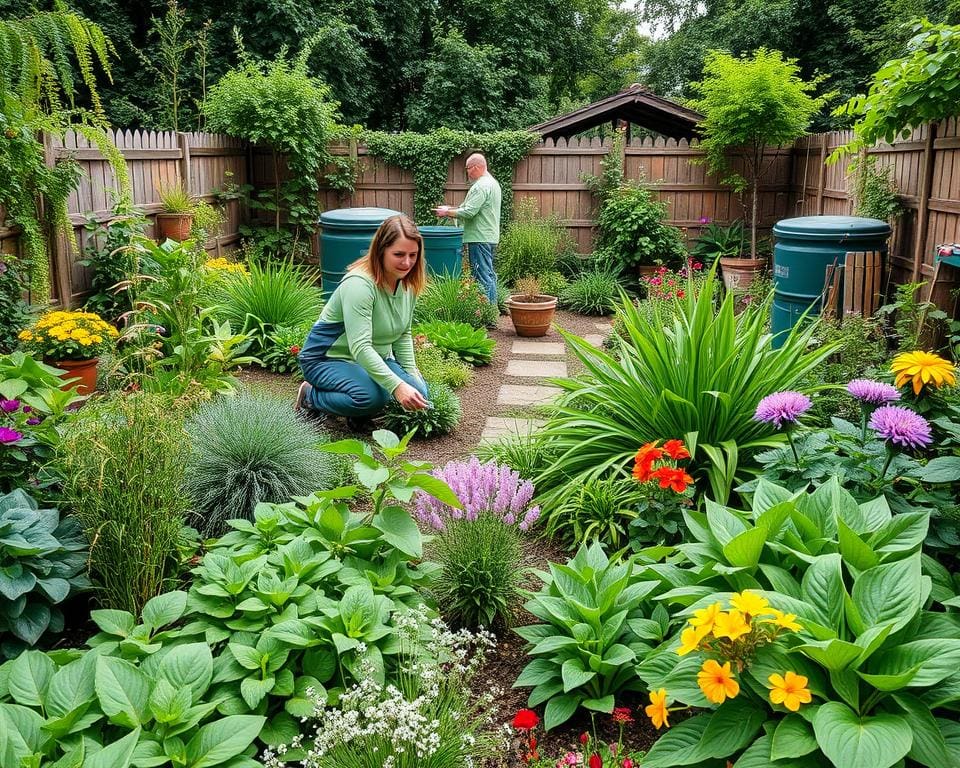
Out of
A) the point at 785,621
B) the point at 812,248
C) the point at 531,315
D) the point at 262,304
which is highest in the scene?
the point at 812,248

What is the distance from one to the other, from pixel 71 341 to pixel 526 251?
5965mm

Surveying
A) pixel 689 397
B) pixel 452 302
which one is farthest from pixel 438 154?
pixel 689 397

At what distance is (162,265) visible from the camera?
5.45 m

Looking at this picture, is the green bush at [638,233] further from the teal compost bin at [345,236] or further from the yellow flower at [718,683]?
the yellow flower at [718,683]

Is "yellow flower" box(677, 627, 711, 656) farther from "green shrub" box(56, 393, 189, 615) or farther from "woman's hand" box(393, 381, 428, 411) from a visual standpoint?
"woman's hand" box(393, 381, 428, 411)

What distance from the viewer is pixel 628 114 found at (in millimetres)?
11992

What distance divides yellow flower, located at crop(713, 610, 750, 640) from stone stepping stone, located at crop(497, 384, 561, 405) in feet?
12.8

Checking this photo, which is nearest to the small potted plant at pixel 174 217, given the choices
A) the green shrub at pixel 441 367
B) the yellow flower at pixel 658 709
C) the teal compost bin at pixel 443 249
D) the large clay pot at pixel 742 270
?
the teal compost bin at pixel 443 249

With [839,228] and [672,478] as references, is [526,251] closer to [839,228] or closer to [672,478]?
[839,228]

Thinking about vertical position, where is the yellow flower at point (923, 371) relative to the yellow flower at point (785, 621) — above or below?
above

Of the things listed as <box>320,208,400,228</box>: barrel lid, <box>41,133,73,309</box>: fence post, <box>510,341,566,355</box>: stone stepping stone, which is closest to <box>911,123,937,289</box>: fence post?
<box>510,341,566,355</box>: stone stepping stone

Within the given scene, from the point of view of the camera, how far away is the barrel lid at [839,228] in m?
6.05

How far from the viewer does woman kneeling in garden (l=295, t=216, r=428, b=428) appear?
414 cm

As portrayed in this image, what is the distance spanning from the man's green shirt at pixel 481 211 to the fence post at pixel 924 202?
12.8 feet
